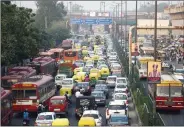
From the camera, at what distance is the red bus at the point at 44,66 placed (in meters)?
46.1

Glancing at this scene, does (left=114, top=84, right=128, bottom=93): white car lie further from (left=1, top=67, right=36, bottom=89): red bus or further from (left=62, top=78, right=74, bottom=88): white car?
(left=1, top=67, right=36, bottom=89): red bus

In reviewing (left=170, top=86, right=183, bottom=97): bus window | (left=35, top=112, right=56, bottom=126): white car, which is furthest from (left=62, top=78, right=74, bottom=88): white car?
(left=35, top=112, right=56, bottom=126): white car

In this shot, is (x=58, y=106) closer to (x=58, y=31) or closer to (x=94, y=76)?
(x=94, y=76)

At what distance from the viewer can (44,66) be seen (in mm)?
47156

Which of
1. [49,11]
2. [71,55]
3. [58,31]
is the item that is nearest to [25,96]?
[71,55]

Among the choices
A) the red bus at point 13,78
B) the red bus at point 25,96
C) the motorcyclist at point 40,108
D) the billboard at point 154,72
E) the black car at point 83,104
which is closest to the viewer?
the billboard at point 154,72

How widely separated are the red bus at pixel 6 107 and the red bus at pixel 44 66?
57.1 feet

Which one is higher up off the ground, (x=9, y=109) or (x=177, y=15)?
(x=177, y=15)

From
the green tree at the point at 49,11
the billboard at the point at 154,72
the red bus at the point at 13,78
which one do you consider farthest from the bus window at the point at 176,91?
the green tree at the point at 49,11

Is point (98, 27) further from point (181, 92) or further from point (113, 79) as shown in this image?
point (181, 92)

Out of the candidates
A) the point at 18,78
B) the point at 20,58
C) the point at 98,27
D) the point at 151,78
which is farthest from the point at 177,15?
the point at 98,27

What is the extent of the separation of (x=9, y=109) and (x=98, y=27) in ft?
515

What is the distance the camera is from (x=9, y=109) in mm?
27906

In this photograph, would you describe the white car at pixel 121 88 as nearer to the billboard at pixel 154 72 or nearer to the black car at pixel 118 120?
the billboard at pixel 154 72
